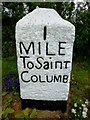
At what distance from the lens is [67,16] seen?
5344 millimetres

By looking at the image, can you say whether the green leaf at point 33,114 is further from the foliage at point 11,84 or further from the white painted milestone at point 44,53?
the foliage at point 11,84

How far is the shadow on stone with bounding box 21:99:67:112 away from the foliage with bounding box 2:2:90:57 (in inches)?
82.9

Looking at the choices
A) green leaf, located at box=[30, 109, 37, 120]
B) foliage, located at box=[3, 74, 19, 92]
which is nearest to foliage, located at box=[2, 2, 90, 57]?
foliage, located at box=[3, 74, 19, 92]

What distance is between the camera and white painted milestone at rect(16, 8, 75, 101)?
3024 millimetres

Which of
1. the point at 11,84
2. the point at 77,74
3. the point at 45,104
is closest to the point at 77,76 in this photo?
the point at 77,74

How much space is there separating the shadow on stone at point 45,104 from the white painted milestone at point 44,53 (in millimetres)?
47

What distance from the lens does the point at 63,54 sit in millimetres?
3113

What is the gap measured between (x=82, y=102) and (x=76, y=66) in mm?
1638

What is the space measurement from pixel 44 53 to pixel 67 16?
2.36 metres

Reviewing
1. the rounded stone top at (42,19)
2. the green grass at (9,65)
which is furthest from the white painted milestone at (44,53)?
the green grass at (9,65)

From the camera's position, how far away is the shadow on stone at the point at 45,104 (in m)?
3.35

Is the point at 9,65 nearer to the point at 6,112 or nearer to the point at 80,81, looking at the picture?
the point at 80,81

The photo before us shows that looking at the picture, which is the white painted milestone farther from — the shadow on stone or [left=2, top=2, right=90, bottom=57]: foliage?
[left=2, top=2, right=90, bottom=57]: foliage

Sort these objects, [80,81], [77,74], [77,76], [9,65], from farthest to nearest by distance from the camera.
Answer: [9,65] < [77,74] < [77,76] < [80,81]
